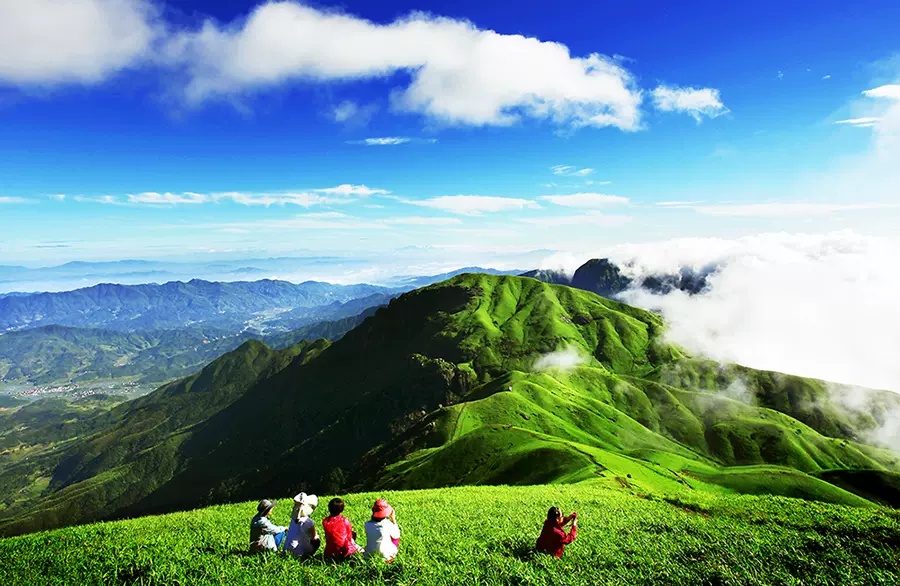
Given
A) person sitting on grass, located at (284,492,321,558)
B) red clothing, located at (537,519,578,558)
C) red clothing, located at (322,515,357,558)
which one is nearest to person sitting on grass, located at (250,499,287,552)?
person sitting on grass, located at (284,492,321,558)

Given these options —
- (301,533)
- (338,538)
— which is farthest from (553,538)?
(301,533)

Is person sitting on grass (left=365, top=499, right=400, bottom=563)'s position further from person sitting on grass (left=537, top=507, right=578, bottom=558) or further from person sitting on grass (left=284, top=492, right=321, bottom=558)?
person sitting on grass (left=537, top=507, right=578, bottom=558)

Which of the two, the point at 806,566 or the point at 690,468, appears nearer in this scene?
the point at 806,566

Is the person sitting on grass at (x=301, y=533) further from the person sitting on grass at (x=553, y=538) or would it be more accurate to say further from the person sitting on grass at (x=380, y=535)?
the person sitting on grass at (x=553, y=538)

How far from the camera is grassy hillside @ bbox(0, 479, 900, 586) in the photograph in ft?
47.6

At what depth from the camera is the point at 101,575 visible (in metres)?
14.7

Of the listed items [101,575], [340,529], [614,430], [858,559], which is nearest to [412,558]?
[340,529]

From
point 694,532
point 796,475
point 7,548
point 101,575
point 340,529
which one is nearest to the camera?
point 101,575

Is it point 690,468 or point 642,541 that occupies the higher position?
point 642,541

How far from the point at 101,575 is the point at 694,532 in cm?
2439

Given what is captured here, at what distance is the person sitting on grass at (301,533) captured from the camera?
16.0 m

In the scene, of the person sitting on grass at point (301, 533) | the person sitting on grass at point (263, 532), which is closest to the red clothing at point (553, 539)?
the person sitting on grass at point (301, 533)

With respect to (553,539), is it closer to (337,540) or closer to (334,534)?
(337,540)

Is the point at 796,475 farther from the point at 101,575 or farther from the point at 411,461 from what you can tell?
the point at 101,575
